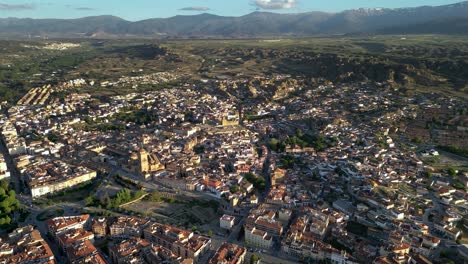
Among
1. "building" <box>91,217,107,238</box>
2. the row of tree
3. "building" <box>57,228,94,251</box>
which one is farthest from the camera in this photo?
the row of tree

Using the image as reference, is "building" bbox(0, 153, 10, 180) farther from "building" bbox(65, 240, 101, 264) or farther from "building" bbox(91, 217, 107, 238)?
"building" bbox(65, 240, 101, 264)

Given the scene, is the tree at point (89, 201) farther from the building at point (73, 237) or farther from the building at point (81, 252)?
the building at point (81, 252)

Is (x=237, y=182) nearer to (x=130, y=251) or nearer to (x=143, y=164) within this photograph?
(x=143, y=164)

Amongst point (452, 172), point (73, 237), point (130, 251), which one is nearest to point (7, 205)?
point (73, 237)

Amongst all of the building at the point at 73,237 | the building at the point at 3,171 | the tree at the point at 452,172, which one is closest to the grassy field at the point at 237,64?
the tree at the point at 452,172

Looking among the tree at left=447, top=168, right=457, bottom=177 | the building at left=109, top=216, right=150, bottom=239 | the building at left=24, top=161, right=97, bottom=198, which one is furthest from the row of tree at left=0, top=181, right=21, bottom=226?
the tree at left=447, top=168, right=457, bottom=177

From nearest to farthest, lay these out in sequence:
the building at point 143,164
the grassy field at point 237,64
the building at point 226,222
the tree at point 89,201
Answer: the building at point 226,222 → the tree at point 89,201 → the building at point 143,164 → the grassy field at point 237,64

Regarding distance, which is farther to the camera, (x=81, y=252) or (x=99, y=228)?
(x=99, y=228)
